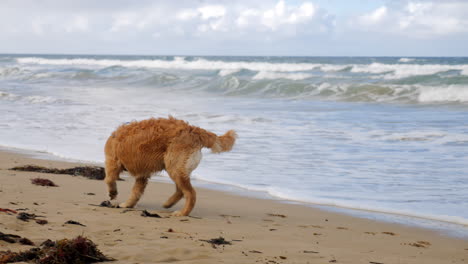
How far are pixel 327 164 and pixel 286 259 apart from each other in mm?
5805

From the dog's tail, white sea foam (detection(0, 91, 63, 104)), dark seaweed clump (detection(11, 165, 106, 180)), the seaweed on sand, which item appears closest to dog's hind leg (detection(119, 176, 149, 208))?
the dog's tail

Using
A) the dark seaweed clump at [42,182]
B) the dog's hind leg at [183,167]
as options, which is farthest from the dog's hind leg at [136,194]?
the dark seaweed clump at [42,182]

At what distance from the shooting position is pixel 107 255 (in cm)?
404

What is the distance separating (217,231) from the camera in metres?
5.30

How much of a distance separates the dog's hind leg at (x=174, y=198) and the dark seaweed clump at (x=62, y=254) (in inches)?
96.2

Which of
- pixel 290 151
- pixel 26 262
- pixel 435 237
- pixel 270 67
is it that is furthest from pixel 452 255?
pixel 270 67

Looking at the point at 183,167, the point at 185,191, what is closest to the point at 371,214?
the point at 185,191

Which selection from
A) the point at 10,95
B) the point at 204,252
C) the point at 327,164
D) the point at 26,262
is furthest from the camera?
the point at 10,95

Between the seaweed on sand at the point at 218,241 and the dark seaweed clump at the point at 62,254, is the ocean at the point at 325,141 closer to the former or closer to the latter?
the seaweed on sand at the point at 218,241

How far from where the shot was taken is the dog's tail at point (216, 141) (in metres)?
6.21

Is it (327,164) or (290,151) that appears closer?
(327,164)

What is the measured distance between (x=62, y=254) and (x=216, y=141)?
280cm

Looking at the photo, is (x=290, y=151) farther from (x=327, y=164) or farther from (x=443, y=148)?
(x=443, y=148)

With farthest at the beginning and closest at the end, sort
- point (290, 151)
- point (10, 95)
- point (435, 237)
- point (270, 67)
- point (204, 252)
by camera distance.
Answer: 1. point (270, 67)
2. point (10, 95)
3. point (290, 151)
4. point (435, 237)
5. point (204, 252)
